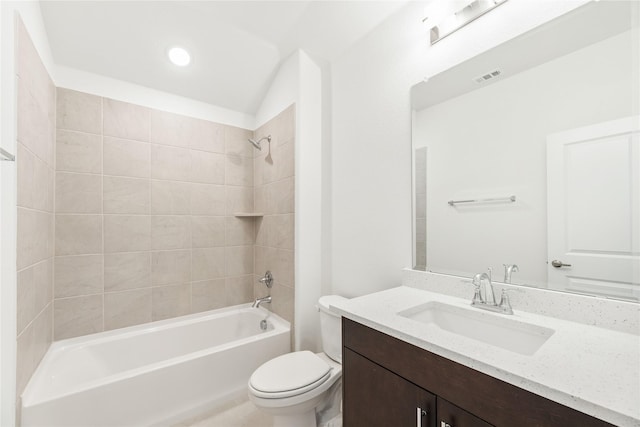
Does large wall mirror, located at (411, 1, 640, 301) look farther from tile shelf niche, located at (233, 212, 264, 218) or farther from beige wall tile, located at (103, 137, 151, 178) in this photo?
beige wall tile, located at (103, 137, 151, 178)

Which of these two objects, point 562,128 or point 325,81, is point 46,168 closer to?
point 325,81

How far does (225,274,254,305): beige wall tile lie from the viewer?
2.48 metres

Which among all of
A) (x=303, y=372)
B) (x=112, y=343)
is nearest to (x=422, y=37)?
(x=303, y=372)

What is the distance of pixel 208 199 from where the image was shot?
238 centimetres

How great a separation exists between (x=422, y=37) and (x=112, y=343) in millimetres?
2780

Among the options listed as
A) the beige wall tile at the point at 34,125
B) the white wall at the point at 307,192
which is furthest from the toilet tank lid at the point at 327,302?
the beige wall tile at the point at 34,125

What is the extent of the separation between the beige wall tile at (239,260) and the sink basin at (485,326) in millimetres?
1804

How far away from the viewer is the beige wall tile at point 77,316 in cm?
181

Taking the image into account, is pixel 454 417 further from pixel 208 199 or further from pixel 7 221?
pixel 208 199

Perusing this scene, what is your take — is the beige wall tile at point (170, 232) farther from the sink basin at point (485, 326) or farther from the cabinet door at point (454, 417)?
the cabinet door at point (454, 417)

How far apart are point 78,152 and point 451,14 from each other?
242cm

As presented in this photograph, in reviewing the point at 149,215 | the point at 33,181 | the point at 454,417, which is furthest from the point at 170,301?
the point at 454,417

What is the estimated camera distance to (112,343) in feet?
6.28

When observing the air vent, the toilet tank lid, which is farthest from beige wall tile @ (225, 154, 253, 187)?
the air vent
